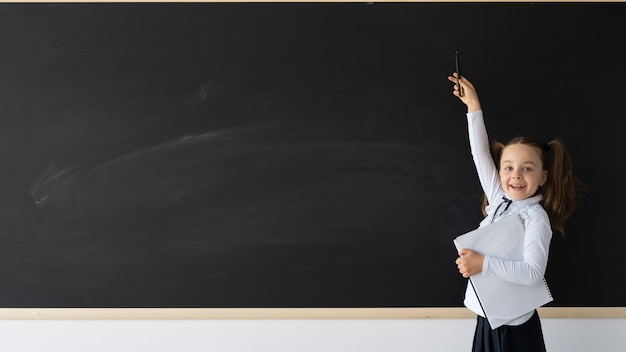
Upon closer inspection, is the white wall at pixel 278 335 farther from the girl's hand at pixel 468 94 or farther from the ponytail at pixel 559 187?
the girl's hand at pixel 468 94

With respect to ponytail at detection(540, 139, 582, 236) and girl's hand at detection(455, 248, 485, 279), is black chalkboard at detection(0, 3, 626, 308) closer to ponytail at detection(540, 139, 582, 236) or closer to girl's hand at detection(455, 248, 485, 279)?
ponytail at detection(540, 139, 582, 236)

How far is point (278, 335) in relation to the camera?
2.46 meters

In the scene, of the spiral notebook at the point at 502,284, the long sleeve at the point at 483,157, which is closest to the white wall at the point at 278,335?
the spiral notebook at the point at 502,284

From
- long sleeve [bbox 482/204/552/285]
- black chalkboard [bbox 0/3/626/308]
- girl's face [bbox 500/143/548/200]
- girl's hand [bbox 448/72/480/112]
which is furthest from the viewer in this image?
black chalkboard [bbox 0/3/626/308]

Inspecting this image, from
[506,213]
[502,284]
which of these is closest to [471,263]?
[502,284]

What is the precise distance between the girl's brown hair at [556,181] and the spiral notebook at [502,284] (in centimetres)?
24

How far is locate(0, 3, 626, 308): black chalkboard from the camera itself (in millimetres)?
2428

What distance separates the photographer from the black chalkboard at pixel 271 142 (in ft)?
7.97

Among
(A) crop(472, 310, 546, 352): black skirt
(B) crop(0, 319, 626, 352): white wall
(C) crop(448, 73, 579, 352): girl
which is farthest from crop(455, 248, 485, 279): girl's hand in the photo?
(B) crop(0, 319, 626, 352): white wall

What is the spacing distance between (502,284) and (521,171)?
396 mm

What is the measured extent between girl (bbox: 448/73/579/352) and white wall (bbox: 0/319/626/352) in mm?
333

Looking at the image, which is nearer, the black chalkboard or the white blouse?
the white blouse

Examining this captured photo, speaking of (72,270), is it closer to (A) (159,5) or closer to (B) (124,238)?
(B) (124,238)

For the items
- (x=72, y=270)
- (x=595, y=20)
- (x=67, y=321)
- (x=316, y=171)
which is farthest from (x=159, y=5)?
(x=595, y=20)
